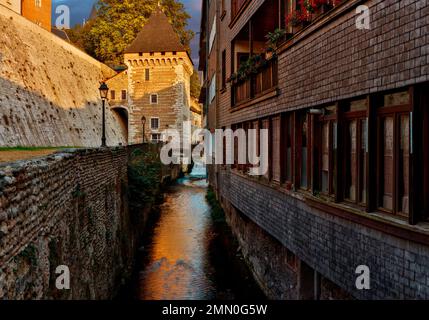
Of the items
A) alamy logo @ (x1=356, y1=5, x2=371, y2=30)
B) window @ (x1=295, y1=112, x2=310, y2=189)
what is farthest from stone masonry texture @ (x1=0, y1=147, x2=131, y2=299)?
alamy logo @ (x1=356, y1=5, x2=371, y2=30)

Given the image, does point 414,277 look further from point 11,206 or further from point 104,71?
point 104,71

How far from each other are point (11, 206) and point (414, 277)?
14.0 ft

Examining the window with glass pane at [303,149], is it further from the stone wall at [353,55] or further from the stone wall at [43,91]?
the stone wall at [43,91]

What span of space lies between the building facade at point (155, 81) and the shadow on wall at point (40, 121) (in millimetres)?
6501

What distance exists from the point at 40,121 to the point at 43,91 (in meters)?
3.52

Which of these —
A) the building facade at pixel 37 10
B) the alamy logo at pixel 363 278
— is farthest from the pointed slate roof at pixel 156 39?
the alamy logo at pixel 363 278

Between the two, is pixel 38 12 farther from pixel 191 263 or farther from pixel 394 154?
pixel 394 154

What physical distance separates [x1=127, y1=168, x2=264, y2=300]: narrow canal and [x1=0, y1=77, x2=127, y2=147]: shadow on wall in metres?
8.77

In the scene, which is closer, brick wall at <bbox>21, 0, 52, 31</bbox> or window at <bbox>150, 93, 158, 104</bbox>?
brick wall at <bbox>21, 0, 52, 31</bbox>

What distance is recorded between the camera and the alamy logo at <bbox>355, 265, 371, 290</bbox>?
504cm

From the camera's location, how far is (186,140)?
47.3 metres

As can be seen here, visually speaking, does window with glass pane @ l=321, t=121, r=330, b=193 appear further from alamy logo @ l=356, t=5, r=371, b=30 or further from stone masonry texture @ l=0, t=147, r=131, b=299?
stone masonry texture @ l=0, t=147, r=131, b=299

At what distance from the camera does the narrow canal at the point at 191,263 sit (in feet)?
38.9
